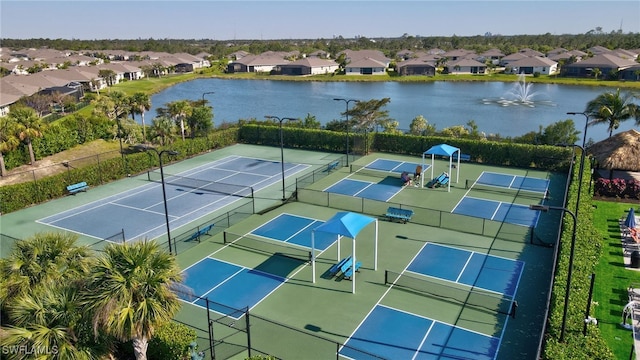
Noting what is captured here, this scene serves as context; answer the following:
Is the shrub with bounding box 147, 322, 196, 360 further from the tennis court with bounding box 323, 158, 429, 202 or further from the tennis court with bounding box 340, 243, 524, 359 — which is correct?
the tennis court with bounding box 323, 158, 429, 202

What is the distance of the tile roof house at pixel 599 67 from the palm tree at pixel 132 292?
10373 cm

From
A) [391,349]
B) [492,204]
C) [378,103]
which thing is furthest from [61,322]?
[378,103]

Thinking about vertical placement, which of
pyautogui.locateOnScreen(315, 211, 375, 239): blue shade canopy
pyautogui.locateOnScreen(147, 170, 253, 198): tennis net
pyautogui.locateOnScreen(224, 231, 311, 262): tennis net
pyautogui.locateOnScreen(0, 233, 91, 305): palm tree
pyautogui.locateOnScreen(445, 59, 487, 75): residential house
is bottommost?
pyautogui.locateOnScreen(224, 231, 311, 262): tennis net

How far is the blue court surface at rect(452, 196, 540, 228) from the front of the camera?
25.0 m

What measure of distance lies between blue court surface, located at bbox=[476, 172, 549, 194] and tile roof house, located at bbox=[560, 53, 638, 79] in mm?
76594

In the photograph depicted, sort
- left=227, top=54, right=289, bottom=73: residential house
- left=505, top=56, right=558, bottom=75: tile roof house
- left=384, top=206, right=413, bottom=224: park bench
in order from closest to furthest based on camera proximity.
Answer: left=384, top=206, right=413, bottom=224: park bench, left=505, top=56, right=558, bottom=75: tile roof house, left=227, top=54, right=289, bottom=73: residential house

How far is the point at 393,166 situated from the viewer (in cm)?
3594

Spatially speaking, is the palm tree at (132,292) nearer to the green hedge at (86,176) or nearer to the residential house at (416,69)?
the green hedge at (86,176)

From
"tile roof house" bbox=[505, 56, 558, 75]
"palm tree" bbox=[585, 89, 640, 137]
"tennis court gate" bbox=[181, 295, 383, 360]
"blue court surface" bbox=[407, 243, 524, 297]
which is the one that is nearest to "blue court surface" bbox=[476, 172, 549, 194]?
"palm tree" bbox=[585, 89, 640, 137]

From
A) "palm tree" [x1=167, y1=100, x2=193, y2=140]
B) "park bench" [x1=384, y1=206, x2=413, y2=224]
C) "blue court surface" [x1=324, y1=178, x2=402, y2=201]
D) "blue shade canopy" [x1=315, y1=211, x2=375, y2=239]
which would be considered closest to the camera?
"blue shade canopy" [x1=315, y1=211, x2=375, y2=239]

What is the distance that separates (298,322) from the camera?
16312 mm

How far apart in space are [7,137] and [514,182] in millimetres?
34712

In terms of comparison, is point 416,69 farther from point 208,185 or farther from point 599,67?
point 208,185

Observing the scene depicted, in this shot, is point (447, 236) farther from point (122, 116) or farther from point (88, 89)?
point (88, 89)
